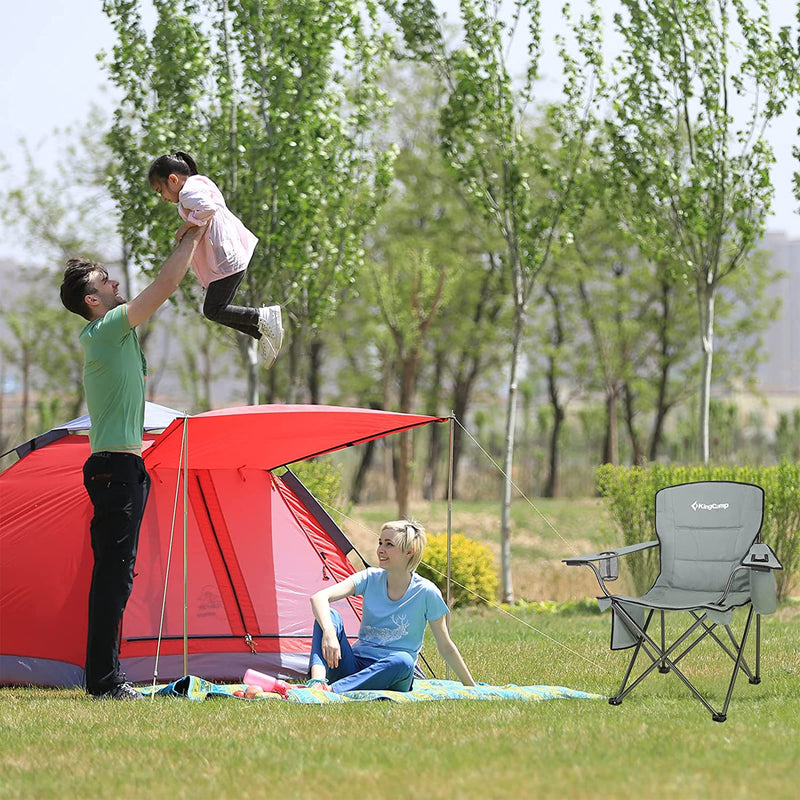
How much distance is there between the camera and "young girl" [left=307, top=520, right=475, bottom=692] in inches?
198

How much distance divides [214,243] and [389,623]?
1.72m

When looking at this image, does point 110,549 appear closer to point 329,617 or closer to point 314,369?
point 329,617

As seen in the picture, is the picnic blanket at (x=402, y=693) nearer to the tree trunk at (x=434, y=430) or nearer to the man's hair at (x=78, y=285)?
the man's hair at (x=78, y=285)

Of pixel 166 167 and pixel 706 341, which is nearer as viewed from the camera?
pixel 166 167

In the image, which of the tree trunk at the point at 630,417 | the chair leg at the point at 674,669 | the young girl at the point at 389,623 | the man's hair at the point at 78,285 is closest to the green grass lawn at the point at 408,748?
the chair leg at the point at 674,669

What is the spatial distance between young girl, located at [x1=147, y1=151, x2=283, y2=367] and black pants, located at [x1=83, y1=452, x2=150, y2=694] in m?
0.76

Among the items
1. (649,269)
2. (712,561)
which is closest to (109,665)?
(712,561)

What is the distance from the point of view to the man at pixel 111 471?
16.4 feet

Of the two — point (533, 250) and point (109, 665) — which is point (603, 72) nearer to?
point (533, 250)

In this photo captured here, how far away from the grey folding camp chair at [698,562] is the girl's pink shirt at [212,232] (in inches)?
69.8

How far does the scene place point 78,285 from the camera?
200 inches

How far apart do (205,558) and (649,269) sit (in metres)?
16.4

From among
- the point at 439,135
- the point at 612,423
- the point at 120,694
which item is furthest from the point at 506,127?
the point at 612,423

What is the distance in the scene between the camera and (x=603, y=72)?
10438mm
